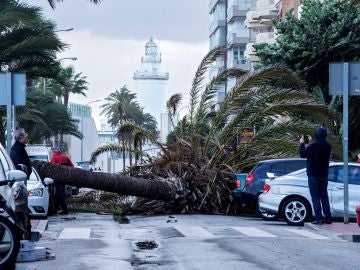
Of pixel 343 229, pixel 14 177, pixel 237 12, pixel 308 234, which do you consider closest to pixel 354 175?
pixel 343 229

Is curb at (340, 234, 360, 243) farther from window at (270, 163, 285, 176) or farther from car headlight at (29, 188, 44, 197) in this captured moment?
car headlight at (29, 188, 44, 197)

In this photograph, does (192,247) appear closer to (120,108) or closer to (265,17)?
(265,17)

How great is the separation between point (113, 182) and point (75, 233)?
8.92 metres

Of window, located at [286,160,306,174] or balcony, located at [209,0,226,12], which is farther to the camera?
balcony, located at [209,0,226,12]

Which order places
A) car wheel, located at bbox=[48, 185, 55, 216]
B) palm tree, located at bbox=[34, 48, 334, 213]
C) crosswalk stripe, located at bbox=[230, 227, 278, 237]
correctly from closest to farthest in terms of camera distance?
crosswalk stripe, located at bbox=[230, 227, 278, 237] < car wheel, located at bbox=[48, 185, 55, 216] < palm tree, located at bbox=[34, 48, 334, 213]

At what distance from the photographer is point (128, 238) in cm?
1862

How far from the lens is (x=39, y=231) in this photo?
19.6 meters

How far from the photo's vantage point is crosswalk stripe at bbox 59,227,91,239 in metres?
18.6

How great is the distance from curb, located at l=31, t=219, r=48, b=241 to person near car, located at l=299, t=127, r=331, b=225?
5.04 meters

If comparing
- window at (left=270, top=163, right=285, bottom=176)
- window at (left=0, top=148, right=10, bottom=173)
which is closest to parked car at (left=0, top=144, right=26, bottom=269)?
window at (left=0, top=148, right=10, bottom=173)

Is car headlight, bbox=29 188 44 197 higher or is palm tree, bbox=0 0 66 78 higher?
palm tree, bbox=0 0 66 78

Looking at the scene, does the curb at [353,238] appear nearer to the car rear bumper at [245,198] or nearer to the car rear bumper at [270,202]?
the car rear bumper at [270,202]

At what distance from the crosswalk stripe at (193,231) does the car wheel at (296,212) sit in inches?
129

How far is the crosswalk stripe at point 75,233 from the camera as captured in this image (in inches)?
732
